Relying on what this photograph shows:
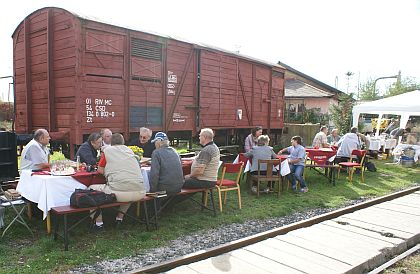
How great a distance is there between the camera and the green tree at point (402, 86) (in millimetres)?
38619

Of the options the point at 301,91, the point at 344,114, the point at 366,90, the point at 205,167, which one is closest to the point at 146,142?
the point at 205,167

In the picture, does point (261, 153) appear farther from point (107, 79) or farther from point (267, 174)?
point (107, 79)

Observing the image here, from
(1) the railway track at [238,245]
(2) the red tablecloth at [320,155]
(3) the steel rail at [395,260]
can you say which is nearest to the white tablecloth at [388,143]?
(2) the red tablecloth at [320,155]

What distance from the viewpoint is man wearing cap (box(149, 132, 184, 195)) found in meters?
4.99

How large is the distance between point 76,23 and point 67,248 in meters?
4.48

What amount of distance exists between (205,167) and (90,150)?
183 cm

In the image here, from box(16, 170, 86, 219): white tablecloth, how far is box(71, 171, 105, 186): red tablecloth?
0.05m

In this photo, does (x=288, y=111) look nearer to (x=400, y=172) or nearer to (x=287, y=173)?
(x=400, y=172)

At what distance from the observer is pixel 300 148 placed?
7.89m

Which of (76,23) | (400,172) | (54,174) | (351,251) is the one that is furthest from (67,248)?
(400,172)

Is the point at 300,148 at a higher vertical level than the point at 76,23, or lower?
lower

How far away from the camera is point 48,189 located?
4.29 meters

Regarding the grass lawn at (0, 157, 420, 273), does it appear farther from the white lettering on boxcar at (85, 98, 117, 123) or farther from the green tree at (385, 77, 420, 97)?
the green tree at (385, 77, 420, 97)

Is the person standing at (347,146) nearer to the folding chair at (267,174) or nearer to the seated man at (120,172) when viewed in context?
the folding chair at (267,174)
